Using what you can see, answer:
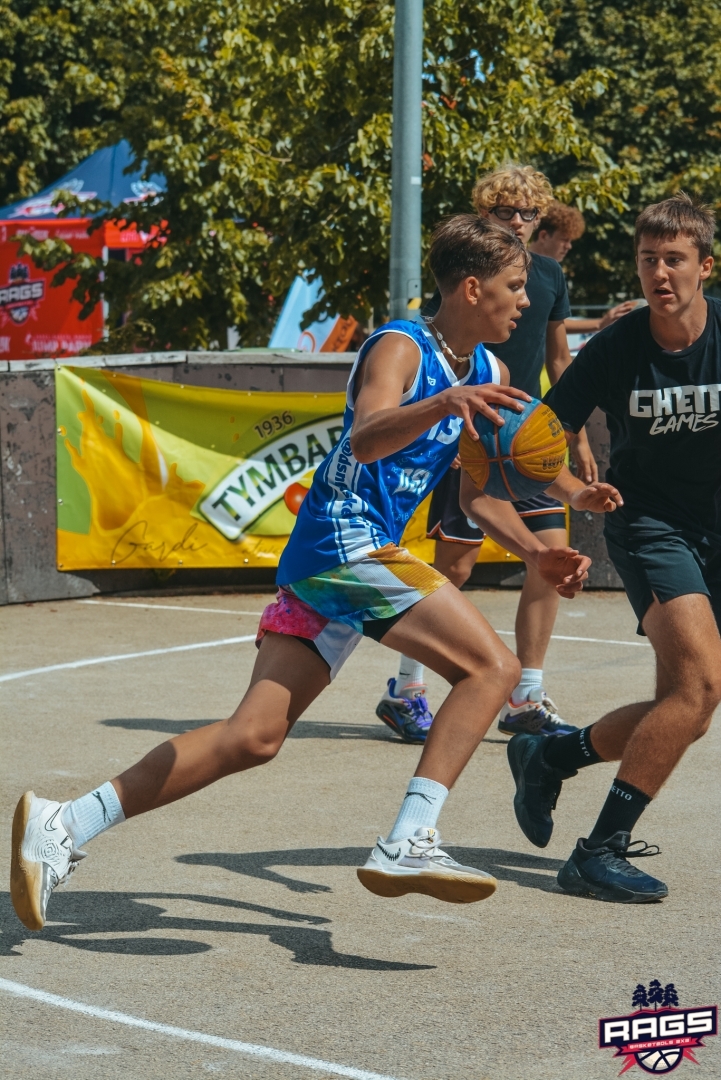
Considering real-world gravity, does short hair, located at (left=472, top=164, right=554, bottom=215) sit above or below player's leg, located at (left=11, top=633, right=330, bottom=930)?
above

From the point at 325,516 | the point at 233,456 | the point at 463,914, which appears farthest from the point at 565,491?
the point at 233,456

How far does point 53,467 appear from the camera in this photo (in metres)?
9.32

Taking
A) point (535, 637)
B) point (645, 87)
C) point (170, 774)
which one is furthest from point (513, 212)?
point (645, 87)

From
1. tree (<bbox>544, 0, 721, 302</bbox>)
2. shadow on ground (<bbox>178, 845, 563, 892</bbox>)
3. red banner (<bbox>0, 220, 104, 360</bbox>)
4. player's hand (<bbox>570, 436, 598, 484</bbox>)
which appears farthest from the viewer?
tree (<bbox>544, 0, 721, 302</bbox>)

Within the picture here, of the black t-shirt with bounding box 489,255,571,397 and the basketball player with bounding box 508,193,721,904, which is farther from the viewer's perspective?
the black t-shirt with bounding box 489,255,571,397

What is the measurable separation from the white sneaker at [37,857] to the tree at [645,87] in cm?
2531

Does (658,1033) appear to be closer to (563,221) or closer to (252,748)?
(252,748)

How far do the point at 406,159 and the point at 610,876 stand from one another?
261 inches

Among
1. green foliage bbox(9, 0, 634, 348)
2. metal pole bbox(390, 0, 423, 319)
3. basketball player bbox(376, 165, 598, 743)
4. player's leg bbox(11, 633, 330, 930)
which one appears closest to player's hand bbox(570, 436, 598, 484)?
basketball player bbox(376, 165, 598, 743)

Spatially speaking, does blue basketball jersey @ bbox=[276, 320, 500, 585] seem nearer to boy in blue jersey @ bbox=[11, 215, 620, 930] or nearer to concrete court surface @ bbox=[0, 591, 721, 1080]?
boy in blue jersey @ bbox=[11, 215, 620, 930]

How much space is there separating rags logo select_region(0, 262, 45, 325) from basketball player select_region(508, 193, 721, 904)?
16355mm

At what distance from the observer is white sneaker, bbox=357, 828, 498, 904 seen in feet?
11.4

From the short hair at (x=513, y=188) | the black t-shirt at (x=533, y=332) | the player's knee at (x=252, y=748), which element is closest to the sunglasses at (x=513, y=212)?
the short hair at (x=513, y=188)

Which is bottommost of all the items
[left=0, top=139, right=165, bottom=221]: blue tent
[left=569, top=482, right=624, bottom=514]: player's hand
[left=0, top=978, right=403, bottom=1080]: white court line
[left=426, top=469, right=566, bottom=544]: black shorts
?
[left=0, top=978, right=403, bottom=1080]: white court line
